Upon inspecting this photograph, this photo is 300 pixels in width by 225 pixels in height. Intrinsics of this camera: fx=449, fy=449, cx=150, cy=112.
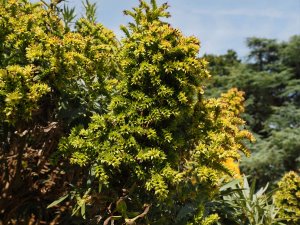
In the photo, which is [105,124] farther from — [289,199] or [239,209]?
[289,199]

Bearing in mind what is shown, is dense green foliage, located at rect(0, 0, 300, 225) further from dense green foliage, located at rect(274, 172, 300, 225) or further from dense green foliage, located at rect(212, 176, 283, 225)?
dense green foliage, located at rect(274, 172, 300, 225)

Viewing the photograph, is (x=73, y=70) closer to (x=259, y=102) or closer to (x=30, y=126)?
(x=30, y=126)

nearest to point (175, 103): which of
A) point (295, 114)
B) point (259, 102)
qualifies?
point (295, 114)

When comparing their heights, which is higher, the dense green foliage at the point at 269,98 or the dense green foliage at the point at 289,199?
the dense green foliage at the point at 269,98

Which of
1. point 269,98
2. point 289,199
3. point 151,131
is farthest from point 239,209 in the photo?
point 269,98

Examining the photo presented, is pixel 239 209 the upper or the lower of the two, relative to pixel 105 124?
lower

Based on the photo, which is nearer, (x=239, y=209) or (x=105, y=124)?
(x=105, y=124)

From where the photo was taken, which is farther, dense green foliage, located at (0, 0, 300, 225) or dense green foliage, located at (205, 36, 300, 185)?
dense green foliage, located at (205, 36, 300, 185)

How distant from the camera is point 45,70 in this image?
10.4 feet

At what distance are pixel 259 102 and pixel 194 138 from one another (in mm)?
18185

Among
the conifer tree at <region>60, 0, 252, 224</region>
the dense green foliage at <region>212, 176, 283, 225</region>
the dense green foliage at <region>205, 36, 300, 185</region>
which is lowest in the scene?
the dense green foliage at <region>212, 176, 283, 225</region>

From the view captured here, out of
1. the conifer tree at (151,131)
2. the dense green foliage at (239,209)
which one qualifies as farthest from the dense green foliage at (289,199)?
the conifer tree at (151,131)

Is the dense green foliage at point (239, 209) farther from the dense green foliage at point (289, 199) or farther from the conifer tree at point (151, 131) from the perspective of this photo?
the conifer tree at point (151, 131)

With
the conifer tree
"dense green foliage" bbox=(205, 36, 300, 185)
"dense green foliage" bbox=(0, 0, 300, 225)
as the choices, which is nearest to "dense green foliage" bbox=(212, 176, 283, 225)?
"dense green foliage" bbox=(0, 0, 300, 225)
